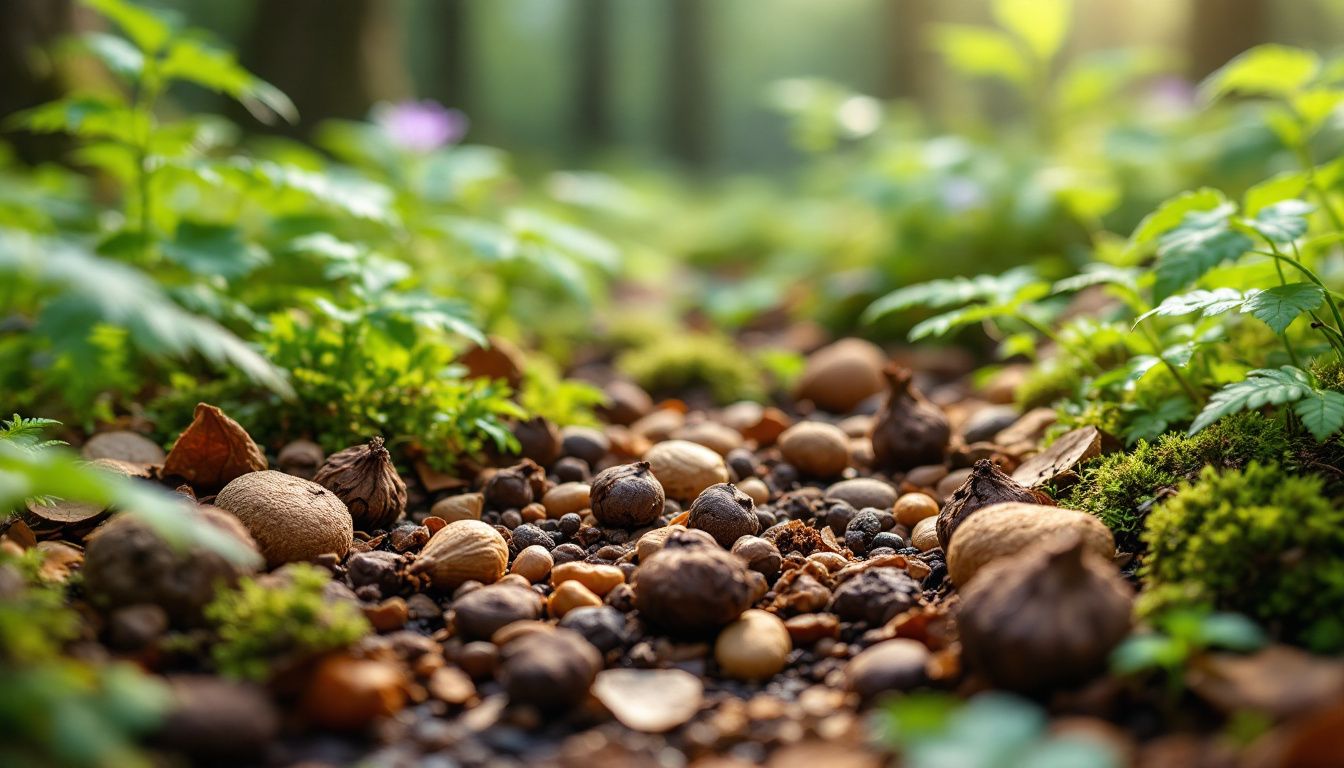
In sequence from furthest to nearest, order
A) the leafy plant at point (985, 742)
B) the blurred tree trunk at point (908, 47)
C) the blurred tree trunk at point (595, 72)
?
the blurred tree trunk at point (595, 72), the blurred tree trunk at point (908, 47), the leafy plant at point (985, 742)

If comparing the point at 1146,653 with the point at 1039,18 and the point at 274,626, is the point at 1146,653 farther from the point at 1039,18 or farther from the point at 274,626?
the point at 1039,18

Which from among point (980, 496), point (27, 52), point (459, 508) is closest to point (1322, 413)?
point (980, 496)

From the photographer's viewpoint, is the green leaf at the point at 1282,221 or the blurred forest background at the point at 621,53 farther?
the blurred forest background at the point at 621,53

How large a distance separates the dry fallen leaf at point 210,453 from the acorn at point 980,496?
6.25 feet

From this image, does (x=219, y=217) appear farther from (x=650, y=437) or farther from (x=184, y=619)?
(x=184, y=619)

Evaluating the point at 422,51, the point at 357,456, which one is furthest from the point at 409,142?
the point at 422,51

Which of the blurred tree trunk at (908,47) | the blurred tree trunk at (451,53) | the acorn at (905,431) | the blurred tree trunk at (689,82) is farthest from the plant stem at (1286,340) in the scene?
the blurred tree trunk at (689,82)

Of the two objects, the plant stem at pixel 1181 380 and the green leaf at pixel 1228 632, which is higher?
the plant stem at pixel 1181 380

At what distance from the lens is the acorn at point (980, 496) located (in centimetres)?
241

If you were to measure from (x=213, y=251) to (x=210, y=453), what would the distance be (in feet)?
2.76

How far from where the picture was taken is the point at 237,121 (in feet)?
26.5

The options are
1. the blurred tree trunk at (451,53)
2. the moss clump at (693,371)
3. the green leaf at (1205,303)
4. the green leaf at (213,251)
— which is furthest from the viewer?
the blurred tree trunk at (451,53)

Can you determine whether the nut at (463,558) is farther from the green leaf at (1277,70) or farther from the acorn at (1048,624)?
the green leaf at (1277,70)

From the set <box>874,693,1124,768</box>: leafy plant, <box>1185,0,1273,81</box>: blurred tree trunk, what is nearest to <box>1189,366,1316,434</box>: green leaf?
<box>874,693,1124,768</box>: leafy plant
